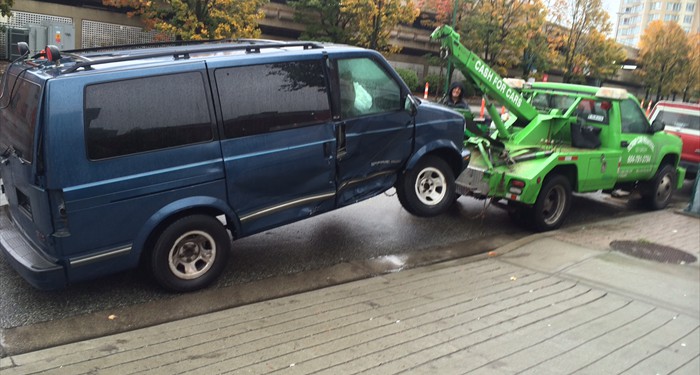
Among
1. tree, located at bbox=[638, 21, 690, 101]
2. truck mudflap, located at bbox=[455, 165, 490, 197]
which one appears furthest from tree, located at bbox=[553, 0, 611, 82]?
truck mudflap, located at bbox=[455, 165, 490, 197]

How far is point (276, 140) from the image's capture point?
16.9 feet

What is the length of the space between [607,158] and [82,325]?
720 centimetres

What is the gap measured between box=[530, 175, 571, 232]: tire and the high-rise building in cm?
13234

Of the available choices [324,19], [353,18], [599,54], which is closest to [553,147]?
[353,18]

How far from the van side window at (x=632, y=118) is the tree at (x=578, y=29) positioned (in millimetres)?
24599

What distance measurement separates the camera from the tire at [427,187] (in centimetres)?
627

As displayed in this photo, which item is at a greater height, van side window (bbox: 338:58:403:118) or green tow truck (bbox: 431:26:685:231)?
van side window (bbox: 338:58:403:118)

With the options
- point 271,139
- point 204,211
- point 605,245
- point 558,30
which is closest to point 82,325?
point 204,211

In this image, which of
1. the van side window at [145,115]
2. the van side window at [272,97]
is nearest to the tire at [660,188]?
the van side window at [272,97]

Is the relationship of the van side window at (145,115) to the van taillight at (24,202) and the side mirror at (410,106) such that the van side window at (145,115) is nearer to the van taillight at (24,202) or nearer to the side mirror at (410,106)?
the van taillight at (24,202)

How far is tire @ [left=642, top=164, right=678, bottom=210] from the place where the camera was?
950 cm

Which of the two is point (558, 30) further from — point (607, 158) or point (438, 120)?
point (438, 120)

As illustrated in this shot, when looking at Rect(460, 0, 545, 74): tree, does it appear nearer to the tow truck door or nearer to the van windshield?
the tow truck door

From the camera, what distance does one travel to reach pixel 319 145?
542 centimetres
